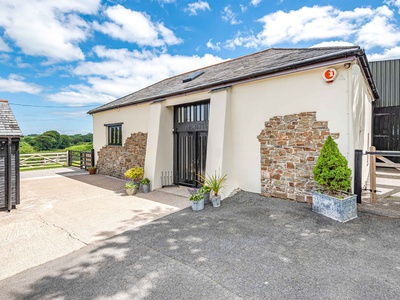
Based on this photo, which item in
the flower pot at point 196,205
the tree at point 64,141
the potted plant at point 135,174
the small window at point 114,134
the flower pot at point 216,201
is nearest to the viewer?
the flower pot at point 196,205

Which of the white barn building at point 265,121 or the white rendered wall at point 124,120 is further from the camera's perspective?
the white rendered wall at point 124,120

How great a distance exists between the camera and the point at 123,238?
4340mm

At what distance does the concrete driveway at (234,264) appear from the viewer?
2.65 metres

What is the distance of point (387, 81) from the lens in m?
11.9

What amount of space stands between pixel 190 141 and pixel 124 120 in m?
4.95

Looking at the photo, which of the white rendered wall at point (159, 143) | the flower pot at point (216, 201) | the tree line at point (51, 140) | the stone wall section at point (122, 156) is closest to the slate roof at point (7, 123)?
the white rendered wall at point (159, 143)

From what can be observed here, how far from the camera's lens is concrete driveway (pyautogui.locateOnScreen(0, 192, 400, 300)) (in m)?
2.65

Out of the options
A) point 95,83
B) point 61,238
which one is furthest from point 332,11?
point 95,83

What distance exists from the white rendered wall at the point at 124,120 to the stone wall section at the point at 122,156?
37 cm

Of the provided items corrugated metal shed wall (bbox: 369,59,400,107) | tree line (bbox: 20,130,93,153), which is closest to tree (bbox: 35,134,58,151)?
tree line (bbox: 20,130,93,153)

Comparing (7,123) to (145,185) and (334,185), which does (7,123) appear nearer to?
(145,185)

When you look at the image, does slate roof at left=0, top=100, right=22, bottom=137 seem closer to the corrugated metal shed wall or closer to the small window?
the small window

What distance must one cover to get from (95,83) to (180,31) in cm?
1469

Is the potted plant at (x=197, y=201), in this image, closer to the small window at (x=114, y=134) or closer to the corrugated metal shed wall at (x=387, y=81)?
the small window at (x=114, y=134)
